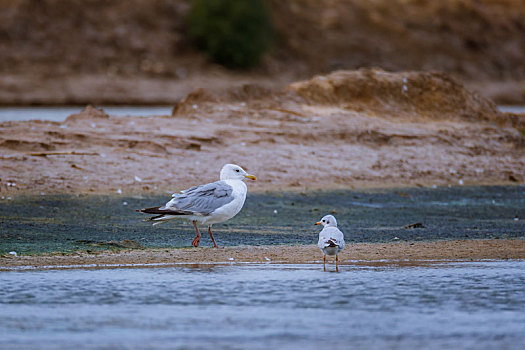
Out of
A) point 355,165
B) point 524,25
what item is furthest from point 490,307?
point 524,25

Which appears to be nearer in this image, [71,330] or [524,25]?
[71,330]

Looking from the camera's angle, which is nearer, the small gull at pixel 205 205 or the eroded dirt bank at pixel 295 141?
the small gull at pixel 205 205

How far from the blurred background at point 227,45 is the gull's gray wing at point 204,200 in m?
37.8

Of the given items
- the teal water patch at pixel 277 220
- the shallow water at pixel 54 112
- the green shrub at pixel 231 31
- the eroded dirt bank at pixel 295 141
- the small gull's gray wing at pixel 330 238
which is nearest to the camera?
the small gull's gray wing at pixel 330 238

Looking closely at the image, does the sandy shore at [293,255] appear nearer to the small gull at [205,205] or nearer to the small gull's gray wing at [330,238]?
the small gull at [205,205]

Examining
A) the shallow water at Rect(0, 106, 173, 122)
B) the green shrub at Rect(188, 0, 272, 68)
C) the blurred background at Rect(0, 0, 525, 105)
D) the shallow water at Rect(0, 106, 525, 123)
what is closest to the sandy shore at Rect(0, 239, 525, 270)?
the shallow water at Rect(0, 106, 173, 122)

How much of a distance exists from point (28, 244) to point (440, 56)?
55528mm

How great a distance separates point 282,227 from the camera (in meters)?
12.2

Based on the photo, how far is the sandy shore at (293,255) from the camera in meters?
9.59

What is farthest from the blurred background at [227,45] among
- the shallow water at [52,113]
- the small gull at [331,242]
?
the small gull at [331,242]

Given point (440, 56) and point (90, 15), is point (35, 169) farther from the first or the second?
point (440, 56)

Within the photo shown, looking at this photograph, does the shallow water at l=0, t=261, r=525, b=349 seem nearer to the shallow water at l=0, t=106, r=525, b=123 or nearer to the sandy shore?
the sandy shore

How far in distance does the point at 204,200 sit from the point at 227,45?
150 ft

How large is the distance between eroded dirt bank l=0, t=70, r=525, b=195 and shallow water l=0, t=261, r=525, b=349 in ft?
18.6
